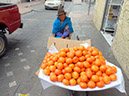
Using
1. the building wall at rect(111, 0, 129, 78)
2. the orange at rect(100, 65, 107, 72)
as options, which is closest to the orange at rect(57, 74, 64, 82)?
the orange at rect(100, 65, 107, 72)

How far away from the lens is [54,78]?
1.67 meters

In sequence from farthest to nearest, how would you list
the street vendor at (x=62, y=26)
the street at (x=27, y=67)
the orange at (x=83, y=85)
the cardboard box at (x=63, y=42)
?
the street vendor at (x=62, y=26) < the street at (x=27, y=67) < the cardboard box at (x=63, y=42) < the orange at (x=83, y=85)

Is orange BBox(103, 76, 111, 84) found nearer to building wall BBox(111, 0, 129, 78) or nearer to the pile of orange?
the pile of orange

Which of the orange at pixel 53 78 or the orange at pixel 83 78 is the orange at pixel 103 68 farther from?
the orange at pixel 53 78

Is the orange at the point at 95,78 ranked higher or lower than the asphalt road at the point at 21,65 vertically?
higher

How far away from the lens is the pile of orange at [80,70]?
5.33 ft

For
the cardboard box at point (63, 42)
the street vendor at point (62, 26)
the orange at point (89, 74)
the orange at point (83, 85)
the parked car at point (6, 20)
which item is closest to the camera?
the orange at point (83, 85)

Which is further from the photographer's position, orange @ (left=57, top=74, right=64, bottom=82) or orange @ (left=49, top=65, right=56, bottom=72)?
orange @ (left=49, top=65, right=56, bottom=72)

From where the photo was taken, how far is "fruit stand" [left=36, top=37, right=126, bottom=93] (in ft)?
5.28

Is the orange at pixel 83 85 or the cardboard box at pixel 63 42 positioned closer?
the orange at pixel 83 85

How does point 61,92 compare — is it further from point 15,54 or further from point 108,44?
point 108,44

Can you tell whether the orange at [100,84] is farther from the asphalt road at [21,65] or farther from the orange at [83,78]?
the asphalt road at [21,65]

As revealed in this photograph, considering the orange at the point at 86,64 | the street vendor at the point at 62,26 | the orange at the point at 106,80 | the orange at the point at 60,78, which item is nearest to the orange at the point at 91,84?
the orange at the point at 106,80

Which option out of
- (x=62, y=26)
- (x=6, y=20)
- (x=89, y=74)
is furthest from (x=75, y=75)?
(x=6, y=20)
